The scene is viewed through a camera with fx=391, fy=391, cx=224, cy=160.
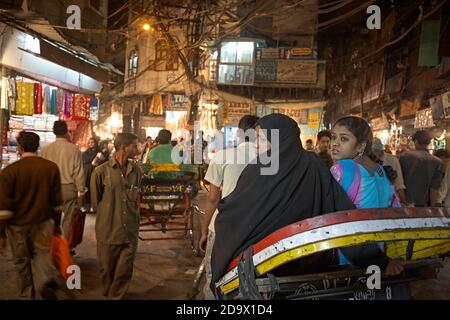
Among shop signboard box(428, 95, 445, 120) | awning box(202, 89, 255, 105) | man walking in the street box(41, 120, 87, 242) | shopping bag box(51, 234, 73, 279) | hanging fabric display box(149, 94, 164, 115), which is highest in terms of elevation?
awning box(202, 89, 255, 105)

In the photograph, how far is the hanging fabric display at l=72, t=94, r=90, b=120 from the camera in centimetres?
1238

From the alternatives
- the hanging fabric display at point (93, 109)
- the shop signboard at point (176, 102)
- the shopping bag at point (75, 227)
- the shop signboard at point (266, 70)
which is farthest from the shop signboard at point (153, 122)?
the shopping bag at point (75, 227)

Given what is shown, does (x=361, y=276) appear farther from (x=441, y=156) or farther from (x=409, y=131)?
(x=409, y=131)

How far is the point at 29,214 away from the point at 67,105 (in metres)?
8.62

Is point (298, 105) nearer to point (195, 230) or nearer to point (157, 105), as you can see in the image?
point (157, 105)

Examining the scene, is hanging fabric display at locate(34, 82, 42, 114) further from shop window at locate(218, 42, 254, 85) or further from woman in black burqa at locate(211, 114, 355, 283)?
shop window at locate(218, 42, 254, 85)

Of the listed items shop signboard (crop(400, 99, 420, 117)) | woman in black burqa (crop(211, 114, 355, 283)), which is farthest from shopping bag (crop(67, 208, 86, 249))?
shop signboard (crop(400, 99, 420, 117))

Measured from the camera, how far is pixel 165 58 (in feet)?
69.0

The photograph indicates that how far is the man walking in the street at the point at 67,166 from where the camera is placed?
6.38 m

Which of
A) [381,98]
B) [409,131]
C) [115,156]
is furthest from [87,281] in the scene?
[381,98]

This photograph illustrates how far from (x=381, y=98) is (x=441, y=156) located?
7.78m

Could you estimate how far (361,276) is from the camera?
7.01ft

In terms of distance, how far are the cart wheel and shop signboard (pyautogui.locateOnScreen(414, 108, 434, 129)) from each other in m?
7.03

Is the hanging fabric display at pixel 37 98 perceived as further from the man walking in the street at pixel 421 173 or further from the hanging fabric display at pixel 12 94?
the man walking in the street at pixel 421 173
